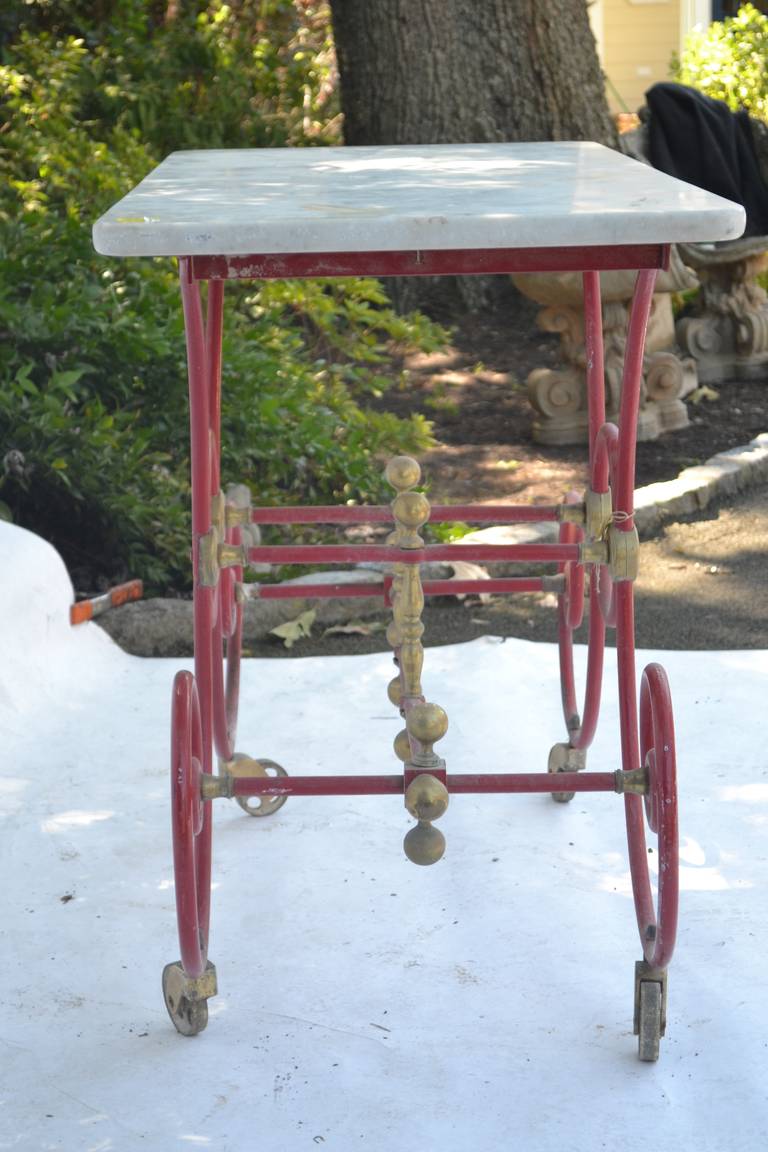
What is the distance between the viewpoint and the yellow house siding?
43.1 feet

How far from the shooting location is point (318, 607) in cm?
405

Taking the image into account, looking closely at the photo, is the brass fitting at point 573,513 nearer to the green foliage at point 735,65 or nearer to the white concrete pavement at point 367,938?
the white concrete pavement at point 367,938

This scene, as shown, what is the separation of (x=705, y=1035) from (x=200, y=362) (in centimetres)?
121

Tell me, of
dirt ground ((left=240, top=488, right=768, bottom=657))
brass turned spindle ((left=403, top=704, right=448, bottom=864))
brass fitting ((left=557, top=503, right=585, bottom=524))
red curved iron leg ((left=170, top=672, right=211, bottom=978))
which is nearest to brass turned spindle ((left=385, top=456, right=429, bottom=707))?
brass turned spindle ((left=403, top=704, right=448, bottom=864))

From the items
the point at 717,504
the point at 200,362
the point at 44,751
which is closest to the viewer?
the point at 200,362

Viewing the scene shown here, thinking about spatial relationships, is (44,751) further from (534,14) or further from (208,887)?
(534,14)

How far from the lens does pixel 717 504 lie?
5.05m

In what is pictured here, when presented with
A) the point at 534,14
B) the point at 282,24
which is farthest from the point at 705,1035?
the point at 282,24

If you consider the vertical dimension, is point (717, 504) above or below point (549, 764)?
below

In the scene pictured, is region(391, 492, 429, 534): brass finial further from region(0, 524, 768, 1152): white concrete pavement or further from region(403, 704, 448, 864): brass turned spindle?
region(0, 524, 768, 1152): white concrete pavement

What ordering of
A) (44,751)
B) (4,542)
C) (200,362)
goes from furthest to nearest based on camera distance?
1. (4,542)
2. (44,751)
3. (200,362)

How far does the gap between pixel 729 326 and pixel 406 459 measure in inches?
173

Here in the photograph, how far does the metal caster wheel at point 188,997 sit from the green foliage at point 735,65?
8.19 meters

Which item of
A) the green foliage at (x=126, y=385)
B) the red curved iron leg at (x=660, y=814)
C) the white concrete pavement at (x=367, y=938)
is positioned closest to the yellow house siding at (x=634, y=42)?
the green foliage at (x=126, y=385)
